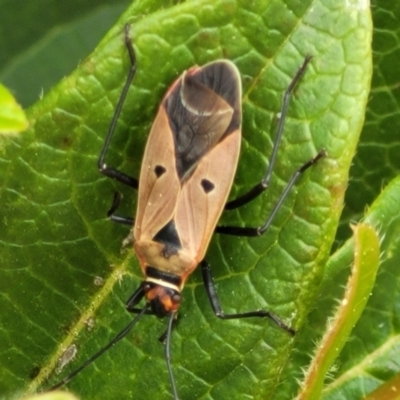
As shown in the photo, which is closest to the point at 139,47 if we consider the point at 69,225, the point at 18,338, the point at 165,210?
the point at 69,225

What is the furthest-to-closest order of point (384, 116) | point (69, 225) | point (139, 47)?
point (384, 116) < point (69, 225) < point (139, 47)

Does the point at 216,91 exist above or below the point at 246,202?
above

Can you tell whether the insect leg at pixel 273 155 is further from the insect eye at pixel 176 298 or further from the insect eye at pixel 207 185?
the insect eye at pixel 176 298

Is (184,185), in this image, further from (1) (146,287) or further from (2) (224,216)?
(1) (146,287)

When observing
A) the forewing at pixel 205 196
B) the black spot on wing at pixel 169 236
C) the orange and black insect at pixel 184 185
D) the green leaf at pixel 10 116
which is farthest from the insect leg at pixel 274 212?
the green leaf at pixel 10 116

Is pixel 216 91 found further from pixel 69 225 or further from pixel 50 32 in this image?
pixel 50 32

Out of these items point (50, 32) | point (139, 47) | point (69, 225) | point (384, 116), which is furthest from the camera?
point (50, 32)
